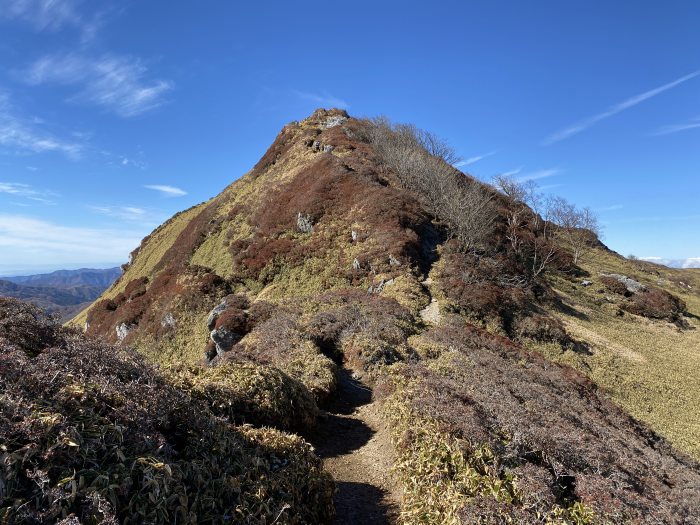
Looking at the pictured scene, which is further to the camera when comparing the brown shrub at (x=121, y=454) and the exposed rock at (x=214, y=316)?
the exposed rock at (x=214, y=316)

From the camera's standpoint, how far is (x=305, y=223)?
42219mm

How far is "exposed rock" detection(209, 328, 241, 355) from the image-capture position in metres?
25.0

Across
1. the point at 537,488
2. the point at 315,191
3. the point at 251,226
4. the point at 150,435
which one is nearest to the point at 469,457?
the point at 537,488

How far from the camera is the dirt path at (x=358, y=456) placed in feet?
27.3

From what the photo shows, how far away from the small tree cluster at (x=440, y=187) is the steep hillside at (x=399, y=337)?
0.86 ft

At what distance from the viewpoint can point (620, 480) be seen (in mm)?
9234

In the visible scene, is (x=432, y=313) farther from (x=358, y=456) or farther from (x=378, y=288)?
(x=358, y=456)

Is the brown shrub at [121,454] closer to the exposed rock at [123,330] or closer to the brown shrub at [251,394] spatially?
the brown shrub at [251,394]

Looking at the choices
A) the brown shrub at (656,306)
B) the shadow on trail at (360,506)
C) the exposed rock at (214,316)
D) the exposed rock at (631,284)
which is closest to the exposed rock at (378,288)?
the exposed rock at (214,316)

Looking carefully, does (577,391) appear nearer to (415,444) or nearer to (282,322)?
(415,444)

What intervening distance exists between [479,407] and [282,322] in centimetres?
1455

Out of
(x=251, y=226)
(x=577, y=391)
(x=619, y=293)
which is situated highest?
(x=251, y=226)

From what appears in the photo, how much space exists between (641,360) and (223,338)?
92.4 feet

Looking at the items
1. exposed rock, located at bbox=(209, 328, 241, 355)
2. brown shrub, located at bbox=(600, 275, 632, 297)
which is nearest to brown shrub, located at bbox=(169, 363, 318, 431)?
exposed rock, located at bbox=(209, 328, 241, 355)
